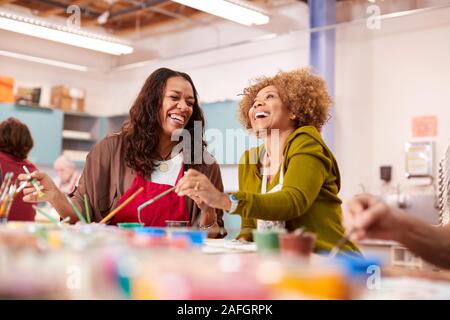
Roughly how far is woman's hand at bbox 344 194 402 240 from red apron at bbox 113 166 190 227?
114cm

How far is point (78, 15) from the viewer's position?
6797 millimetres

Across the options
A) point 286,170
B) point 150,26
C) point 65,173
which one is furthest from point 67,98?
point 286,170

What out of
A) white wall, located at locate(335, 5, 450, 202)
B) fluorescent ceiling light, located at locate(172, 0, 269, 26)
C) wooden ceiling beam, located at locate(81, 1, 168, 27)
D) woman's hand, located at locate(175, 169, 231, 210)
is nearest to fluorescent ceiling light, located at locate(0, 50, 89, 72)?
wooden ceiling beam, located at locate(81, 1, 168, 27)

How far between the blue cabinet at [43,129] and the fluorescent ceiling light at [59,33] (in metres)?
1.17

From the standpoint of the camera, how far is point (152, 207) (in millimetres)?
2137

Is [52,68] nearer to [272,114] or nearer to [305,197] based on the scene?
[272,114]

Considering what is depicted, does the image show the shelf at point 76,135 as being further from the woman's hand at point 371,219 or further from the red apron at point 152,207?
the woman's hand at point 371,219

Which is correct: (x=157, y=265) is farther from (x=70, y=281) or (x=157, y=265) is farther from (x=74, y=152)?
(x=74, y=152)

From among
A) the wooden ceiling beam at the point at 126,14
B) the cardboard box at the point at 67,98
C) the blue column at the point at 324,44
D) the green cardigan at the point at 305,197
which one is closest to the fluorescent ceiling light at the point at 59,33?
the wooden ceiling beam at the point at 126,14

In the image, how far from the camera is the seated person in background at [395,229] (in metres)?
1.01

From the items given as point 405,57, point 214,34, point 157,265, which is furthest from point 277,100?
point 214,34

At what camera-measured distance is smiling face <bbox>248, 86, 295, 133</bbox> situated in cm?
217

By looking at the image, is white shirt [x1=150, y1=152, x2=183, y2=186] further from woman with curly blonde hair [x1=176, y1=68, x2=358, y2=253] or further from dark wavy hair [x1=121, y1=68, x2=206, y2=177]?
woman with curly blonde hair [x1=176, y1=68, x2=358, y2=253]
